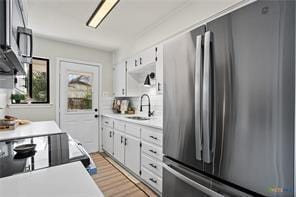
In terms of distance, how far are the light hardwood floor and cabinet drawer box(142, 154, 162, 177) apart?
0.33m

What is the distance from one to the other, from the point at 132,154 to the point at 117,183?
458 millimetres

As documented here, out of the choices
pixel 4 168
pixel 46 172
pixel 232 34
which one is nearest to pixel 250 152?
pixel 232 34

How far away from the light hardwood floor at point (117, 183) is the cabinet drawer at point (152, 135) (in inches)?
27.7

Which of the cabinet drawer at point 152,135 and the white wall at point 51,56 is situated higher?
the white wall at point 51,56

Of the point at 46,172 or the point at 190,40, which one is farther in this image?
the point at 190,40

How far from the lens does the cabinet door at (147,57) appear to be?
2529 millimetres

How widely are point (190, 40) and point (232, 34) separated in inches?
12.7

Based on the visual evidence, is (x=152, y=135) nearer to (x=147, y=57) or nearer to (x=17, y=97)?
(x=147, y=57)

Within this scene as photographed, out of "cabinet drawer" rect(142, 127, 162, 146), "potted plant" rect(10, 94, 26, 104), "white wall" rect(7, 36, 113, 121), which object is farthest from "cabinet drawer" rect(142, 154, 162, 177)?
"potted plant" rect(10, 94, 26, 104)

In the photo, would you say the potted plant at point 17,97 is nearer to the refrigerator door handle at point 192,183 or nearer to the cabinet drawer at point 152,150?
the cabinet drawer at point 152,150

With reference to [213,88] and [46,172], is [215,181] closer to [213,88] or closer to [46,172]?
[213,88]

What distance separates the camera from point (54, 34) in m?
3.00

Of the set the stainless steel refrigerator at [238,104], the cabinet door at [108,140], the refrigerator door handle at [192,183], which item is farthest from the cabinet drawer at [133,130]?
the stainless steel refrigerator at [238,104]

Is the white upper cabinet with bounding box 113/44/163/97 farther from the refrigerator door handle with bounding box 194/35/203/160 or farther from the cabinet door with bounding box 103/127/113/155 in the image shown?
the refrigerator door handle with bounding box 194/35/203/160
